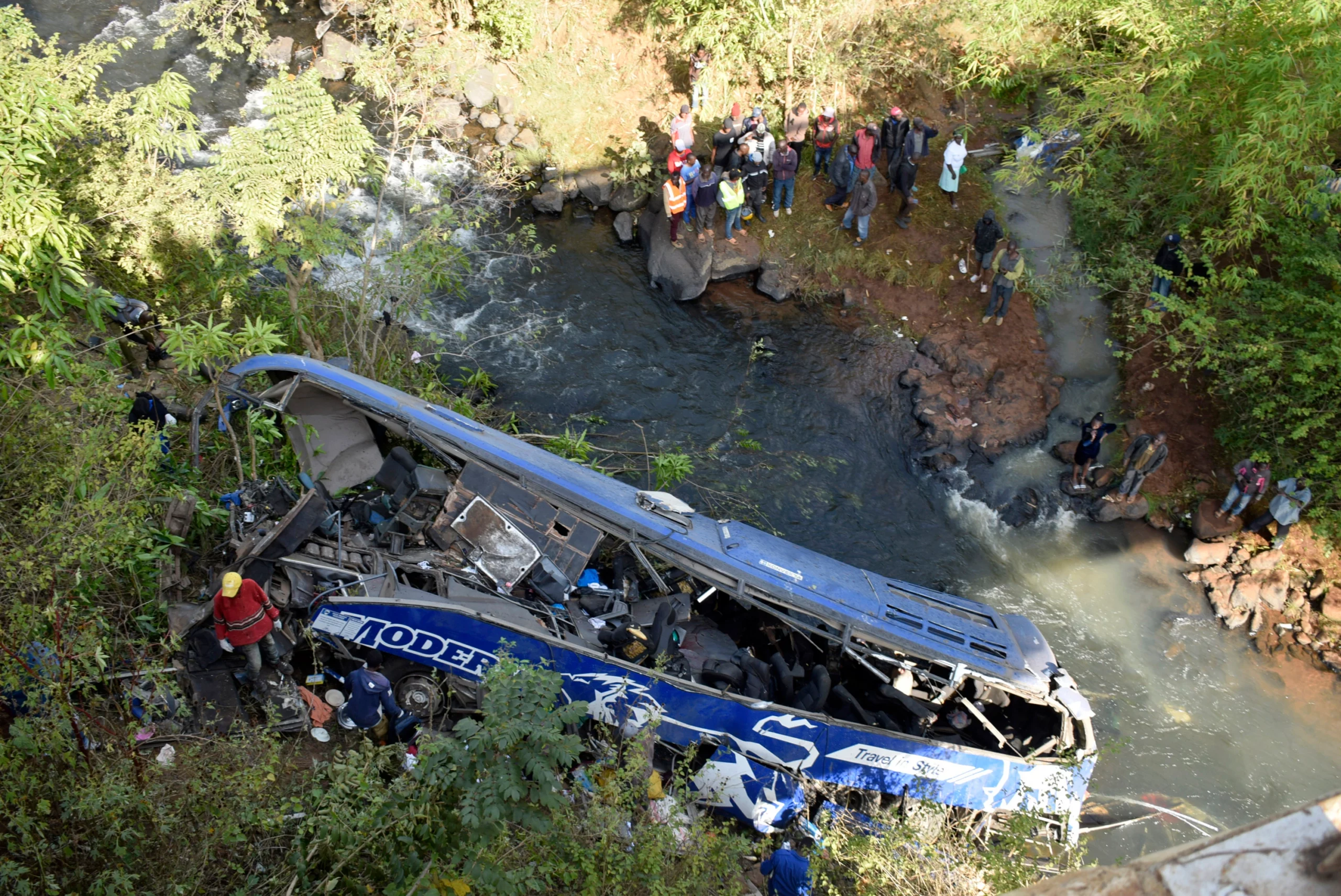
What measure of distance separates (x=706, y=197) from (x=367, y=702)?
10264 millimetres

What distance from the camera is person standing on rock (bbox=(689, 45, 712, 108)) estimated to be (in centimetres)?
1630

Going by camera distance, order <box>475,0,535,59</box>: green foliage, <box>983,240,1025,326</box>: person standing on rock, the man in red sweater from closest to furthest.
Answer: the man in red sweater, <box>983,240,1025,326</box>: person standing on rock, <box>475,0,535,59</box>: green foliage

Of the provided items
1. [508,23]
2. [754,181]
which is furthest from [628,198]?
[508,23]

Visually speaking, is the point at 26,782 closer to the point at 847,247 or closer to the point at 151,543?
the point at 151,543

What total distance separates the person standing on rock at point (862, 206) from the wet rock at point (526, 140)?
6.17 m

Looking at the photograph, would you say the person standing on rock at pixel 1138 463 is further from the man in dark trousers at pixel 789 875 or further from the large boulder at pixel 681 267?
the man in dark trousers at pixel 789 875

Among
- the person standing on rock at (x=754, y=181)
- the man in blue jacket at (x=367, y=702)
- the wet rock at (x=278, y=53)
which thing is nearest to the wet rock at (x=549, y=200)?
the person standing on rock at (x=754, y=181)

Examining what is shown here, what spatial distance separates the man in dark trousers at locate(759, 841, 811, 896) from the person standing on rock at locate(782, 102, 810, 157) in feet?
39.0

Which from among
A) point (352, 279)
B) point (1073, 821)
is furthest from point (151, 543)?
point (1073, 821)

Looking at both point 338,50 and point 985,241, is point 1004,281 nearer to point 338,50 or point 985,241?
point 985,241

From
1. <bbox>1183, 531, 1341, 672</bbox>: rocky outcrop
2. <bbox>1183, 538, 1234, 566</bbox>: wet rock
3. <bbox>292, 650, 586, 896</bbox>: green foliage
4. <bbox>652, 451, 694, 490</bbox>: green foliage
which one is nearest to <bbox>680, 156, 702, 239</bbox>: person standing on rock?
<bbox>652, 451, 694, 490</bbox>: green foliage

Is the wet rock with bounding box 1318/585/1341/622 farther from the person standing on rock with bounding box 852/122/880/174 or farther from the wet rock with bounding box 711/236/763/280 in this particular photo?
the wet rock with bounding box 711/236/763/280

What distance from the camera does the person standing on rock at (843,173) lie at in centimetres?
1507

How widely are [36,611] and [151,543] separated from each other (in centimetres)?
147
